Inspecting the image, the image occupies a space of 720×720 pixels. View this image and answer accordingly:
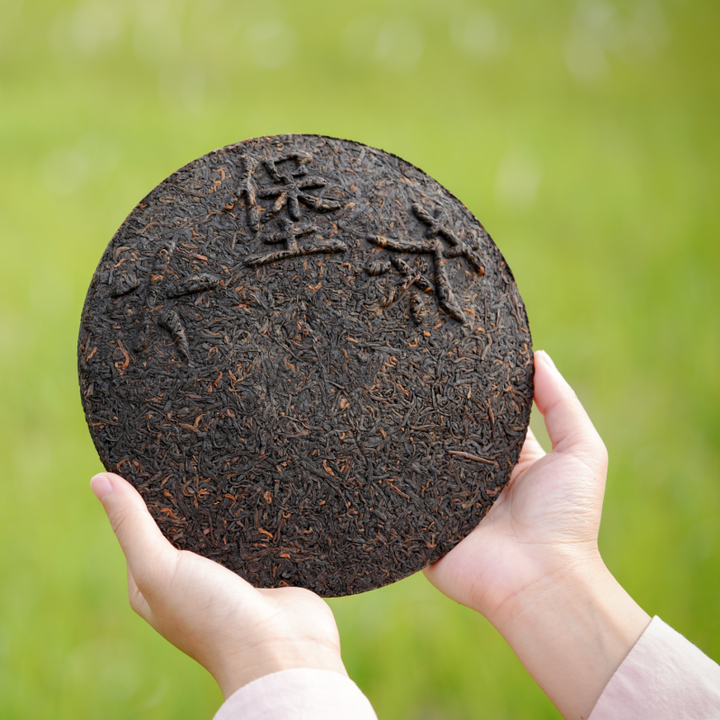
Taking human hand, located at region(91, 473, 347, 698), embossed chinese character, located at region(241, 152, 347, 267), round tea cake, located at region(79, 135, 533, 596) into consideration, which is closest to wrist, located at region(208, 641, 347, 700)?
human hand, located at region(91, 473, 347, 698)

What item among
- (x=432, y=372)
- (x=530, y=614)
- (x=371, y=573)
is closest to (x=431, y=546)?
(x=371, y=573)

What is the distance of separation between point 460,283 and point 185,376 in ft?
2.55

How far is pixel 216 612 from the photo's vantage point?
1.27 metres

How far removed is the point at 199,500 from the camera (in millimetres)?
1468

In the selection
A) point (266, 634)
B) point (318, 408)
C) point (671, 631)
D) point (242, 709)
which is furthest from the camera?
point (318, 408)

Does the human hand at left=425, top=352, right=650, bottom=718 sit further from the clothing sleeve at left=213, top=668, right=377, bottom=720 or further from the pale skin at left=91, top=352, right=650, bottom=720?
the clothing sleeve at left=213, top=668, right=377, bottom=720

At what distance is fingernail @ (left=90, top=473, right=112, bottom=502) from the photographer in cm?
139

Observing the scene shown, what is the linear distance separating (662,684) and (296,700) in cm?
84

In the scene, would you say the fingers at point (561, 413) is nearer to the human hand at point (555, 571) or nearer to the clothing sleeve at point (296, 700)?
the human hand at point (555, 571)

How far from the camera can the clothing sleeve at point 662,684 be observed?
4.18ft

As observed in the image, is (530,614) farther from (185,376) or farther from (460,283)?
(185,376)

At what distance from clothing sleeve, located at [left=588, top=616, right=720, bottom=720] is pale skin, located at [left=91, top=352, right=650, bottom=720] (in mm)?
33

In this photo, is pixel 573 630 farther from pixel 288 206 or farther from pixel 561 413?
pixel 288 206

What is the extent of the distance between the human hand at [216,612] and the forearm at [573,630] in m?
0.51
